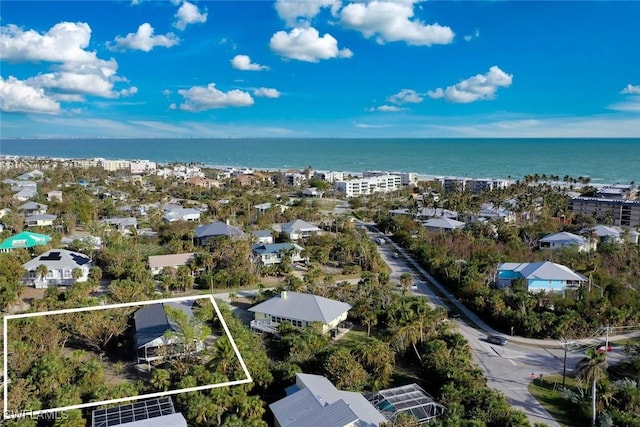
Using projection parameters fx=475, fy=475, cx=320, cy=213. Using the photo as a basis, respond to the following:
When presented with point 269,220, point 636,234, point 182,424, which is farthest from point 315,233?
point 182,424

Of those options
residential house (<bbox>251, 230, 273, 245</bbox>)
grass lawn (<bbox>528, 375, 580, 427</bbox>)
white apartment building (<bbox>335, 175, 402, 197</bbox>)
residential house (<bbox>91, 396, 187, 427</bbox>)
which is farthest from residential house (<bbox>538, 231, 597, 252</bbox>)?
white apartment building (<bbox>335, 175, 402, 197</bbox>)

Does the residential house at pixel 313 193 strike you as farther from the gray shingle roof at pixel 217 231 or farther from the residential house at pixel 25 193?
the residential house at pixel 25 193

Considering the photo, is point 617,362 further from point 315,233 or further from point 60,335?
point 315,233

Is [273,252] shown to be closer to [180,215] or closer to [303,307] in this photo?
[303,307]

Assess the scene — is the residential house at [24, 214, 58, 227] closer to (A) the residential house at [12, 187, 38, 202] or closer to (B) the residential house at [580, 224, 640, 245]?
(A) the residential house at [12, 187, 38, 202]

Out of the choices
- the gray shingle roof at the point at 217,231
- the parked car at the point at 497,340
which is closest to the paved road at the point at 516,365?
the parked car at the point at 497,340

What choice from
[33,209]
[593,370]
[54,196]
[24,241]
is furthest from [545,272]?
[54,196]
